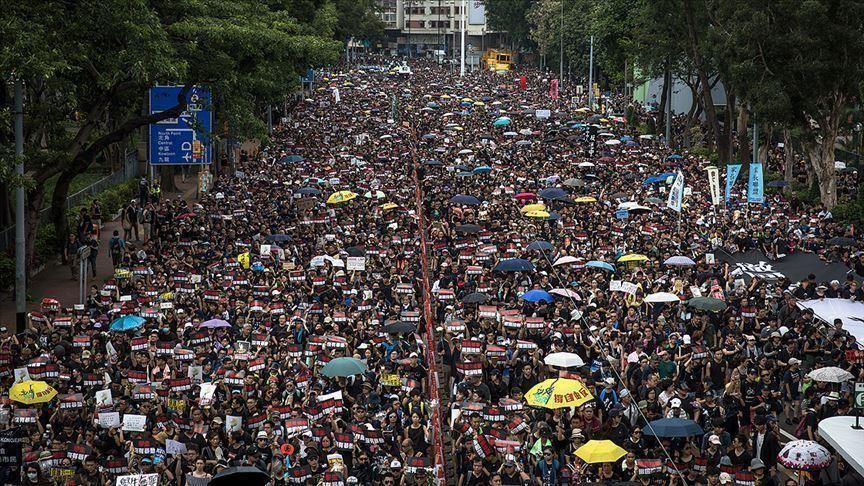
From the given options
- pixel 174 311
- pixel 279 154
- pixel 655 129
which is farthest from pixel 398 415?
pixel 655 129

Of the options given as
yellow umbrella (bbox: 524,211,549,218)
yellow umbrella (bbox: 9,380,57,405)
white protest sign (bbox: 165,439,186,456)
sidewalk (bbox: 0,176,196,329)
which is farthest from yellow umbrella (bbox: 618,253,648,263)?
white protest sign (bbox: 165,439,186,456)

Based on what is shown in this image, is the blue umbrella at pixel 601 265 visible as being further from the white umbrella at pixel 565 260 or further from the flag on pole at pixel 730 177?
the flag on pole at pixel 730 177

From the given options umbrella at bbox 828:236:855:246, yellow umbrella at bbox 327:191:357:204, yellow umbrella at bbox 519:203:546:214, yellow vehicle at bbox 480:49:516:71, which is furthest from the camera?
yellow vehicle at bbox 480:49:516:71

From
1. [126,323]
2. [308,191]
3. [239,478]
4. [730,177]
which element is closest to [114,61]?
[126,323]

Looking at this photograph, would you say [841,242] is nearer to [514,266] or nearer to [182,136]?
[514,266]

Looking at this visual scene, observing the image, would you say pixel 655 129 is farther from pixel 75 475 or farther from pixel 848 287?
pixel 75 475

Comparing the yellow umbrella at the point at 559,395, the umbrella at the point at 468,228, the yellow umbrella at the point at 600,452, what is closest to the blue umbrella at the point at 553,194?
the umbrella at the point at 468,228

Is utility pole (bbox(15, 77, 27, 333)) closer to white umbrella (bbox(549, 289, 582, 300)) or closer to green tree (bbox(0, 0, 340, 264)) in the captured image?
green tree (bbox(0, 0, 340, 264))
